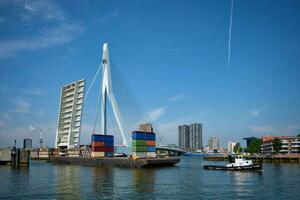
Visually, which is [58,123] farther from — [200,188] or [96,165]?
[200,188]

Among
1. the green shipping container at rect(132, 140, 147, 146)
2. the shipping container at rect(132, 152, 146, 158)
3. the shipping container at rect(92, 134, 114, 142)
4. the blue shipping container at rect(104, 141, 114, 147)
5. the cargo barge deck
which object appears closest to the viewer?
the cargo barge deck

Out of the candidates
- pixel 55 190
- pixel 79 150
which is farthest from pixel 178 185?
pixel 79 150

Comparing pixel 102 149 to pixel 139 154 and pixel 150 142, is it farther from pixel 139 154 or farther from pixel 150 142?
pixel 150 142

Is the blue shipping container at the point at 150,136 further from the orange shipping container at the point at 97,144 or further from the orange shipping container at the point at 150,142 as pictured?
the orange shipping container at the point at 97,144

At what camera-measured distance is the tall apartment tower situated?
441 ft

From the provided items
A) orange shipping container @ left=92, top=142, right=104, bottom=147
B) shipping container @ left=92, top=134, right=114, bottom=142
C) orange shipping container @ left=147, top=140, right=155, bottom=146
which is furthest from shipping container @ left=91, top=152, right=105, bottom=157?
orange shipping container @ left=147, top=140, right=155, bottom=146

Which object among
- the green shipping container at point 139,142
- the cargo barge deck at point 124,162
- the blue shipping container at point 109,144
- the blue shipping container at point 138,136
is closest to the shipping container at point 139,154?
the green shipping container at point 139,142

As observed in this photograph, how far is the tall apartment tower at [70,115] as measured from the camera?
134500 mm

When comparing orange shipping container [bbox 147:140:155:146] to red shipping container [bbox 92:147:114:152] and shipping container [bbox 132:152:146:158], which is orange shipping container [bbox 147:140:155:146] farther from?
red shipping container [bbox 92:147:114:152]

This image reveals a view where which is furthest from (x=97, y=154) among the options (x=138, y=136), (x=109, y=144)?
(x=138, y=136)

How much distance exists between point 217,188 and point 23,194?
21.9m

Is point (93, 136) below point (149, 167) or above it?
above

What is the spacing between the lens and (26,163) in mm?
92312

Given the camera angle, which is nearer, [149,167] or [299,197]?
[299,197]
